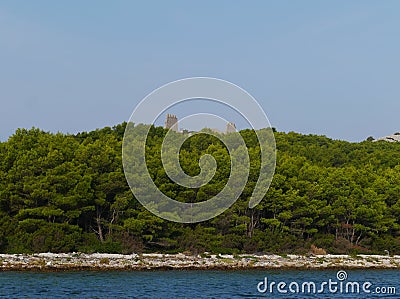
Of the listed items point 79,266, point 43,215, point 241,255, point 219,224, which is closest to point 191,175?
point 219,224

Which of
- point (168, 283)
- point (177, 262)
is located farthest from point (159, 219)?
point (168, 283)

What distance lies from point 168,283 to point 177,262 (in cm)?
656

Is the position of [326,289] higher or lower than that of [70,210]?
lower

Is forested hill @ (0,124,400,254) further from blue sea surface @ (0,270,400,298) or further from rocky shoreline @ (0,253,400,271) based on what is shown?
blue sea surface @ (0,270,400,298)

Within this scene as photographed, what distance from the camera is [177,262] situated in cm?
2947

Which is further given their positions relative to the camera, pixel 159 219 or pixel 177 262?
pixel 159 219

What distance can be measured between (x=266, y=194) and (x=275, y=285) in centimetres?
1437

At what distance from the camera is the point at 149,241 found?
34312 millimetres

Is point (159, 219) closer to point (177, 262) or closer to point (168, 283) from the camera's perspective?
point (177, 262)

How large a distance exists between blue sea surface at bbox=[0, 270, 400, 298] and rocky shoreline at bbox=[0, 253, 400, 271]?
4.10ft

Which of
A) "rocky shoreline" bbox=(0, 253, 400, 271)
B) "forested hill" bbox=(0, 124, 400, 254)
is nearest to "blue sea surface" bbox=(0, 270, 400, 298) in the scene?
"rocky shoreline" bbox=(0, 253, 400, 271)

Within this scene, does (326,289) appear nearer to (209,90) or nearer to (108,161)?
(209,90)

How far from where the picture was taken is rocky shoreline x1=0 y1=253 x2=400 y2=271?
27016mm

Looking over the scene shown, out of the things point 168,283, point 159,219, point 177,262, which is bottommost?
point 168,283
